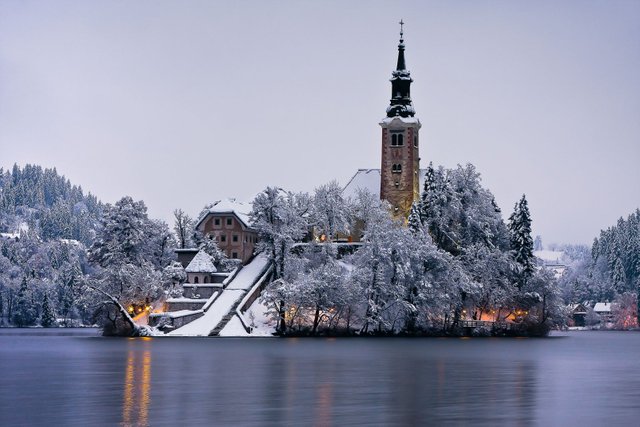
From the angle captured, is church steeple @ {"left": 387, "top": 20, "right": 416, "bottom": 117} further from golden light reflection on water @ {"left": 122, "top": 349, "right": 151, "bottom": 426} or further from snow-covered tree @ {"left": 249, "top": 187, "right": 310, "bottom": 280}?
golden light reflection on water @ {"left": 122, "top": 349, "right": 151, "bottom": 426}

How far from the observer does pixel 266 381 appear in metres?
48.0

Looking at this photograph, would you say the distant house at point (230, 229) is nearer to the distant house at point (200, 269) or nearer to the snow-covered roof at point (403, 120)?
the distant house at point (200, 269)

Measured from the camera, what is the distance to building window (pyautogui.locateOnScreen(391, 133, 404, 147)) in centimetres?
13575

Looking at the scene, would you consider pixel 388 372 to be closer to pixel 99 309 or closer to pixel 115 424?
pixel 115 424

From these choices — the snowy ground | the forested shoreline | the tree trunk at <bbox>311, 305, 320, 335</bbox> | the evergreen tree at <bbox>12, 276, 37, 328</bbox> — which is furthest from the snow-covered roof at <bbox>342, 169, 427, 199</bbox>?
the evergreen tree at <bbox>12, 276, 37, 328</bbox>

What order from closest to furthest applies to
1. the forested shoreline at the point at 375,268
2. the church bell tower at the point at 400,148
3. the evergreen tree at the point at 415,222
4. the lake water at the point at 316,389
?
the lake water at the point at 316,389 → the forested shoreline at the point at 375,268 → the evergreen tree at the point at 415,222 → the church bell tower at the point at 400,148

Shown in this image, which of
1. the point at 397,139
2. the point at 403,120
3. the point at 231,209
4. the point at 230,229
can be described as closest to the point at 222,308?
the point at 230,229

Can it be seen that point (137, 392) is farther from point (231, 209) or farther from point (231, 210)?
point (231, 209)

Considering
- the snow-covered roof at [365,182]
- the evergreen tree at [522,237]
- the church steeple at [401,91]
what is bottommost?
the evergreen tree at [522,237]

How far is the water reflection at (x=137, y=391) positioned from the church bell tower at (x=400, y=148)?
71937mm

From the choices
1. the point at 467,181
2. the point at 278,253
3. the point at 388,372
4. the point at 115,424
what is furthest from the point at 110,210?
the point at 115,424

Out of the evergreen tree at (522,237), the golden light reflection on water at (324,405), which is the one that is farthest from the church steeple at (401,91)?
the golden light reflection on water at (324,405)

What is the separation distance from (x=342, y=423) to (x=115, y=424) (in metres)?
7.48

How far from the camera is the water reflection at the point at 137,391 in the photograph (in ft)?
108
